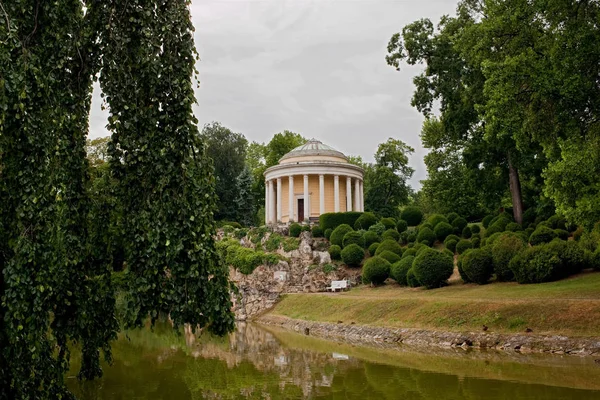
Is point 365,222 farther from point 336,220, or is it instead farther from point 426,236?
point 426,236

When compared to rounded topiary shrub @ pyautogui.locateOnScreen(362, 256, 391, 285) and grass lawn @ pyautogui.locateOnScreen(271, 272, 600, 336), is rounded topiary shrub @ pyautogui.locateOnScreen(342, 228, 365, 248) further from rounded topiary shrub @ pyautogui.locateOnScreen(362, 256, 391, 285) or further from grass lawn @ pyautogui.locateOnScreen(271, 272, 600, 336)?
grass lawn @ pyautogui.locateOnScreen(271, 272, 600, 336)

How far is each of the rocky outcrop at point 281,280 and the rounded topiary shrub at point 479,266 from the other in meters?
10.8

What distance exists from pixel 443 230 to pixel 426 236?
118cm

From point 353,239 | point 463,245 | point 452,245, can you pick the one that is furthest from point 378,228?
point 463,245

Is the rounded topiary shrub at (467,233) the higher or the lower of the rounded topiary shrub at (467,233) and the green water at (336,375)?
the higher

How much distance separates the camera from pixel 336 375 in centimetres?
1288

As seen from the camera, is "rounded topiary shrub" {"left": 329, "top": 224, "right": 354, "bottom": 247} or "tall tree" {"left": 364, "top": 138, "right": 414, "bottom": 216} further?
"tall tree" {"left": 364, "top": 138, "right": 414, "bottom": 216}

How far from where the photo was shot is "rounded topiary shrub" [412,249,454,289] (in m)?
24.8

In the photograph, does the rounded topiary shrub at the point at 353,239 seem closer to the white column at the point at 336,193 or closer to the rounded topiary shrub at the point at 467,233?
the rounded topiary shrub at the point at 467,233

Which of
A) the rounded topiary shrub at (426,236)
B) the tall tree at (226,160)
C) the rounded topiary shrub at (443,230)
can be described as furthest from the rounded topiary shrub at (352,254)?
the tall tree at (226,160)

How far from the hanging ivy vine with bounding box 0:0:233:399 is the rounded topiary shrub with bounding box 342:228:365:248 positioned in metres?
28.0

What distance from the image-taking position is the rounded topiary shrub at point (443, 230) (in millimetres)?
33188

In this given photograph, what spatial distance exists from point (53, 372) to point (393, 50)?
2704 centimetres

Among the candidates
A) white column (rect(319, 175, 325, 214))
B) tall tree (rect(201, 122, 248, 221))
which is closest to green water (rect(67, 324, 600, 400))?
white column (rect(319, 175, 325, 214))
